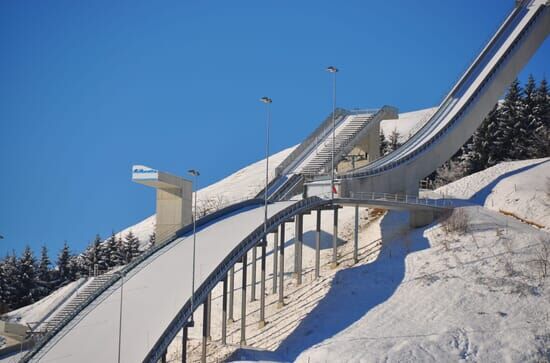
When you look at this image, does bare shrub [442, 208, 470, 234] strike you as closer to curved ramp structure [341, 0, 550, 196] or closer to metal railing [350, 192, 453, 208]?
metal railing [350, 192, 453, 208]

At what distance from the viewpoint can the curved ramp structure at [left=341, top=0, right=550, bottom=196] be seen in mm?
60066

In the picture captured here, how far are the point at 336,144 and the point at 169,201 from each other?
74.6ft

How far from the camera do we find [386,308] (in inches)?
1682

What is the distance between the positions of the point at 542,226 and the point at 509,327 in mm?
16854

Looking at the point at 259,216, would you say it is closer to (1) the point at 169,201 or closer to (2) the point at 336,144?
(1) the point at 169,201

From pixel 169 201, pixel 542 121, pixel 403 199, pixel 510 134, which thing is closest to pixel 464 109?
pixel 403 199

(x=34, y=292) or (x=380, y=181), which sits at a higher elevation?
(x=380, y=181)

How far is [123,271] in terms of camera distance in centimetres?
4172

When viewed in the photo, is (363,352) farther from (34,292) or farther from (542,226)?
(34,292)

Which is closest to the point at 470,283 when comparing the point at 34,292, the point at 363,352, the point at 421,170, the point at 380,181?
the point at 363,352

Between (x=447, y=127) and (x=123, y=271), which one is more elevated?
(x=447, y=127)

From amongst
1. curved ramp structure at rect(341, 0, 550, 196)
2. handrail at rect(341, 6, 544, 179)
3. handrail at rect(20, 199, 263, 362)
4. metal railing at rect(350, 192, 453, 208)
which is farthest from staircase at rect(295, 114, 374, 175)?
handrail at rect(20, 199, 263, 362)

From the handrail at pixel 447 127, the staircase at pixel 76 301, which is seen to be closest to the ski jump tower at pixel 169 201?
the staircase at pixel 76 301

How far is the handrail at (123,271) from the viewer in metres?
36.4
